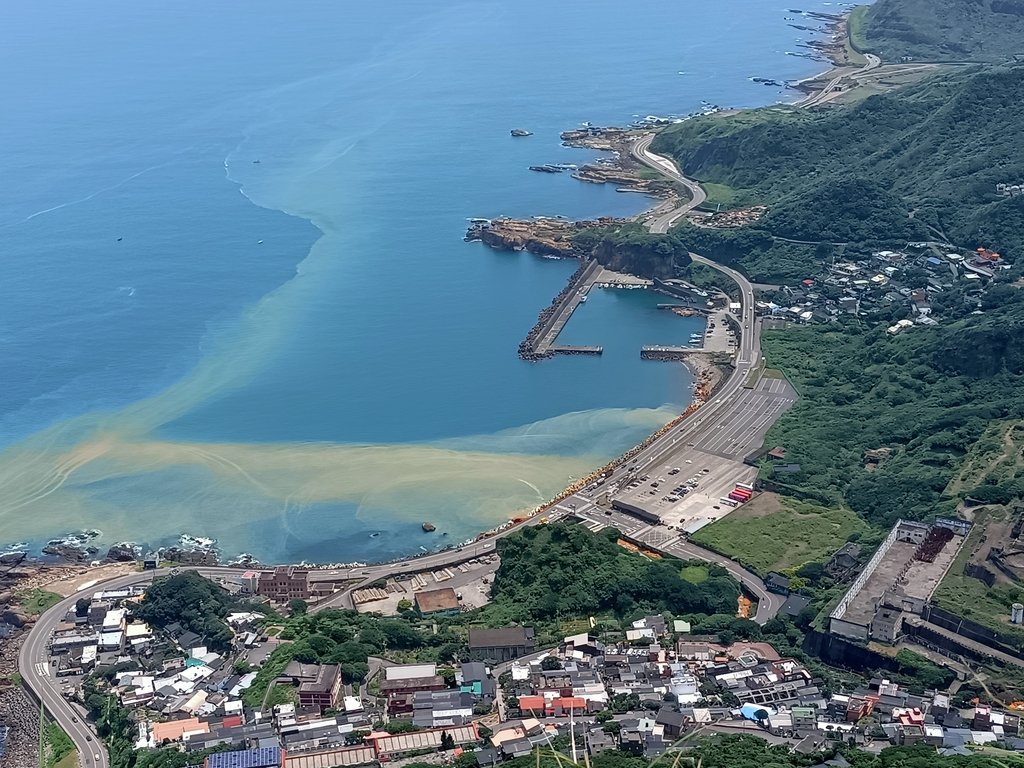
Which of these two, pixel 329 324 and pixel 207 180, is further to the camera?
pixel 207 180

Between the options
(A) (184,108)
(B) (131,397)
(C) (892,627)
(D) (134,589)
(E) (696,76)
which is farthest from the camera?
(E) (696,76)

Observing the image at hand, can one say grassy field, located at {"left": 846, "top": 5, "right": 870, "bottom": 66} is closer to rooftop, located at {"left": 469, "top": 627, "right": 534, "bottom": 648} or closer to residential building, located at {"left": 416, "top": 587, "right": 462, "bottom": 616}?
residential building, located at {"left": 416, "top": 587, "right": 462, "bottom": 616}

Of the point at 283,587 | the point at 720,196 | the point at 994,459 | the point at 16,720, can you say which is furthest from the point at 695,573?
the point at 720,196

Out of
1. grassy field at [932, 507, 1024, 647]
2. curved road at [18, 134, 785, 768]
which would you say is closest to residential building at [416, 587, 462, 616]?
curved road at [18, 134, 785, 768]

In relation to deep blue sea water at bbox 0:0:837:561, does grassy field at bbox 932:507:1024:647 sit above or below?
above

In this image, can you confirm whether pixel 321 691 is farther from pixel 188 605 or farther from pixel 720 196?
pixel 720 196

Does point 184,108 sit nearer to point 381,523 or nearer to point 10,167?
point 10,167

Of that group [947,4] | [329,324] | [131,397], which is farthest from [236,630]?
[947,4]

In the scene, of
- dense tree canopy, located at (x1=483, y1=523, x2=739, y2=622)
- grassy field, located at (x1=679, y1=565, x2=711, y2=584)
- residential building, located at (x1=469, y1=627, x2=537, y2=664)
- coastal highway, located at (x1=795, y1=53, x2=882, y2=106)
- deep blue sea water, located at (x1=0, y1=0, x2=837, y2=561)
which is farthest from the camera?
coastal highway, located at (x1=795, y1=53, x2=882, y2=106)

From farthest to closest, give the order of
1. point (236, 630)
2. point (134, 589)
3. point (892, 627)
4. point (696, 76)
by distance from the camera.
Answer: point (696, 76) → point (134, 589) → point (236, 630) → point (892, 627)
